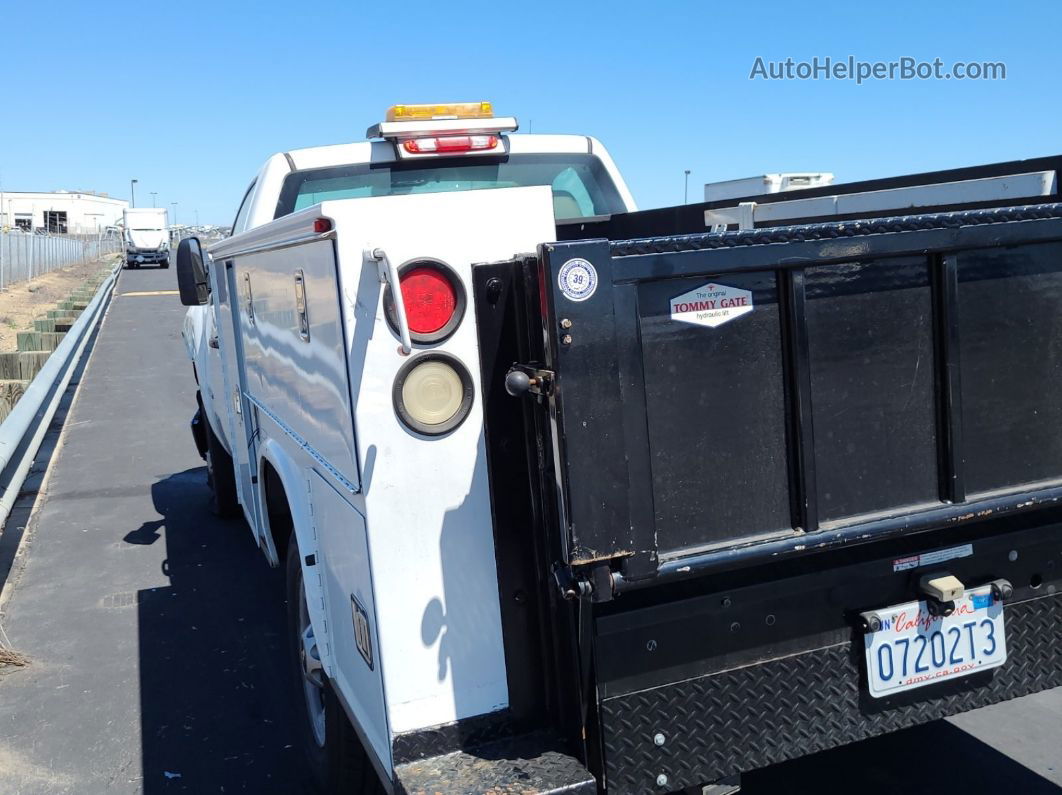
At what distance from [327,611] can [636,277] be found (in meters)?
1.45

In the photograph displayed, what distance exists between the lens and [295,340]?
2965mm

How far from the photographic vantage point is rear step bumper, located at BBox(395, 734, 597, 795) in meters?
2.23

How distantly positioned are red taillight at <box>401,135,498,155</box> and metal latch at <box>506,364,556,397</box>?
10.3 feet

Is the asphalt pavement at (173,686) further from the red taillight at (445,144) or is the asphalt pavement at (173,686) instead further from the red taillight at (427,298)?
the red taillight at (445,144)

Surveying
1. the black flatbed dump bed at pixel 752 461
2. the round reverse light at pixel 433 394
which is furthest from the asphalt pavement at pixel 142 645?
the round reverse light at pixel 433 394

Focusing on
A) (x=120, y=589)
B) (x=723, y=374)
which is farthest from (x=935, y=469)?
(x=120, y=589)

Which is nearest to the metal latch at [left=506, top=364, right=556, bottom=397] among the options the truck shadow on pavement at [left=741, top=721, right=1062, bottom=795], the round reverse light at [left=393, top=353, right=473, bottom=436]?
the round reverse light at [left=393, top=353, right=473, bottom=436]

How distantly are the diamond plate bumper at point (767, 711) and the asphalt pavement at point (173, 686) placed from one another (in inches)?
41.1

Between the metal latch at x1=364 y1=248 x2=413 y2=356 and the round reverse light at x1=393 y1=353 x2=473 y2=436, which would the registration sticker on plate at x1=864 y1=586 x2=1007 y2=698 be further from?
the metal latch at x1=364 y1=248 x2=413 y2=356

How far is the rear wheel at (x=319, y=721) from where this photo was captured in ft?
10.3

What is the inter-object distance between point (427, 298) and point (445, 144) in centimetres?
304

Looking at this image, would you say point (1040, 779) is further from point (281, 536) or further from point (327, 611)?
point (281, 536)

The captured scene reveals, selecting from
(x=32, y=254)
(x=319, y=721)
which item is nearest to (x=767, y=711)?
(x=319, y=721)

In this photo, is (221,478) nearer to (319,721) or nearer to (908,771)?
(319,721)
